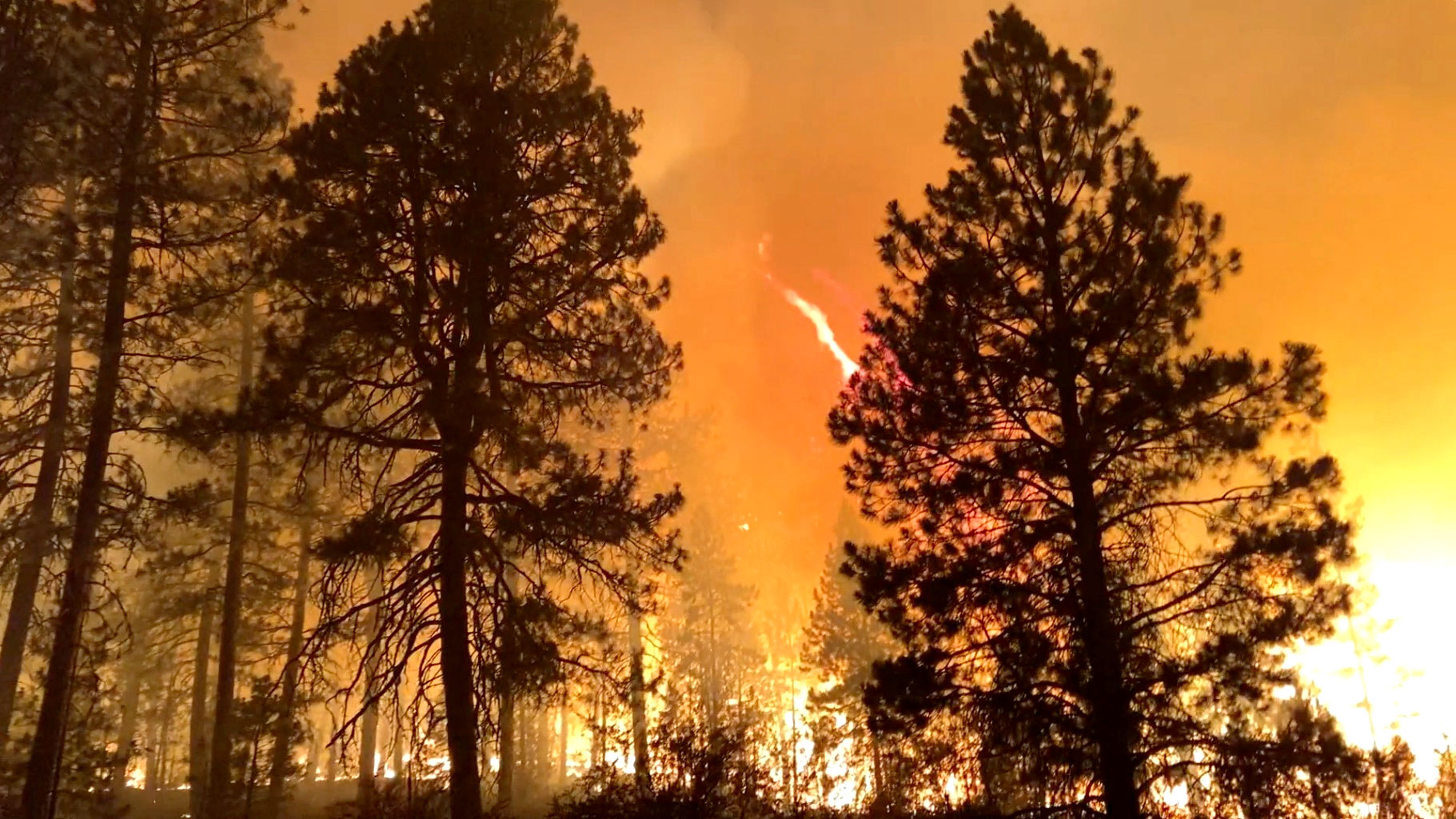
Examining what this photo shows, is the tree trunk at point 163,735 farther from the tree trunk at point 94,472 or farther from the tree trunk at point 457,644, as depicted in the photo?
the tree trunk at point 457,644

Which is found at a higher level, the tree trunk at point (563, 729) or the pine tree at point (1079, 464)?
the pine tree at point (1079, 464)

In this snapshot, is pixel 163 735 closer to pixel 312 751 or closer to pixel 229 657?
pixel 312 751

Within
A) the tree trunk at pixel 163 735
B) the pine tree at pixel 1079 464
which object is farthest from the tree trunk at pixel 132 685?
the pine tree at pixel 1079 464

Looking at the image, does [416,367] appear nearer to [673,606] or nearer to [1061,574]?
[1061,574]

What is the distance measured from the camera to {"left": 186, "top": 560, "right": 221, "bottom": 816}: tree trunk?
55.3 ft

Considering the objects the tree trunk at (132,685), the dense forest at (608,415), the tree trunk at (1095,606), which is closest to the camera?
the tree trunk at (1095,606)

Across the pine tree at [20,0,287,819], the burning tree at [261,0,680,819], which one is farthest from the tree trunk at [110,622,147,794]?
the burning tree at [261,0,680,819]

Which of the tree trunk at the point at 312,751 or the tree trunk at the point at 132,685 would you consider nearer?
the tree trunk at the point at 312,751

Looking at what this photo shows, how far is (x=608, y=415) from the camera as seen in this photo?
38.3 ft

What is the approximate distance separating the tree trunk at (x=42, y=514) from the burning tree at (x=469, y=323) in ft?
13.1

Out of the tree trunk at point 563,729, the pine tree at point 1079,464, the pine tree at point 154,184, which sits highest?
the pine tree at point 154,184

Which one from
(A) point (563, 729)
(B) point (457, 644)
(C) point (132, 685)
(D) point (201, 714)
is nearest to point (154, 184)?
(B) point (457, 644)

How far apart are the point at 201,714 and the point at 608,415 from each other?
15115 mm

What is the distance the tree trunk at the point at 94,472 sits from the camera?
9773 millimetres
